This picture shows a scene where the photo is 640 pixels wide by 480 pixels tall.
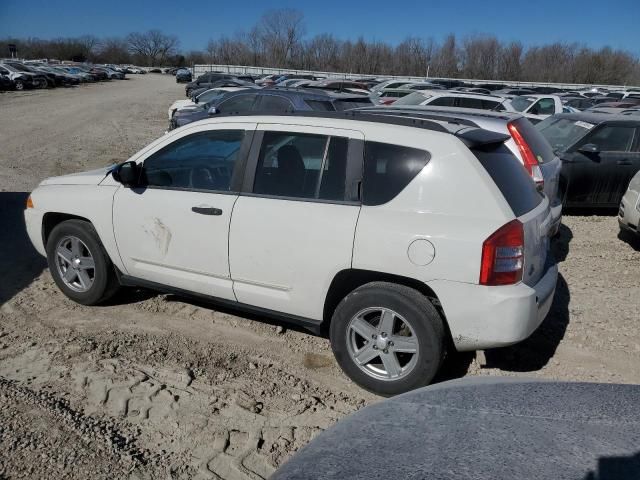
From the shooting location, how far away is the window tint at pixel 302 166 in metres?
3.76

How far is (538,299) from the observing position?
11.4 feet

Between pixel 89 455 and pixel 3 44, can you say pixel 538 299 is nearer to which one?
pixel 89 455

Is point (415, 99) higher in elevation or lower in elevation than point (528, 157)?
higher

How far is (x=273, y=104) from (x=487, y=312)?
29.9ft

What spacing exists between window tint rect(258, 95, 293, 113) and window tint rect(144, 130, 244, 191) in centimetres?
645

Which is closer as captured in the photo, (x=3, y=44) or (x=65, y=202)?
(x=65, y=202)

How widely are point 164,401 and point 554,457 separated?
2446 millimetres

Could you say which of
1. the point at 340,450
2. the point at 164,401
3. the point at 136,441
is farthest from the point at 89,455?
the point at 340,450

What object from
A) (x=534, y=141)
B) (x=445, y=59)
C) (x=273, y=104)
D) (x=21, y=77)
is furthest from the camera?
(x=445, y=59)

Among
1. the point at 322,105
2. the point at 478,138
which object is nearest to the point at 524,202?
the point at 478,138

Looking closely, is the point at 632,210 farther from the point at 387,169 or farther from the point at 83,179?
the point at 83,179

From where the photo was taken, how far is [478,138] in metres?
3.64

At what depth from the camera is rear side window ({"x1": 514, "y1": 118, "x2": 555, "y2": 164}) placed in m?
6.46

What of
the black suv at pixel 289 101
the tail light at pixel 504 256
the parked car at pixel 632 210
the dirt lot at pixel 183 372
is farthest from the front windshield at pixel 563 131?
the tail light at pixel 504 256
